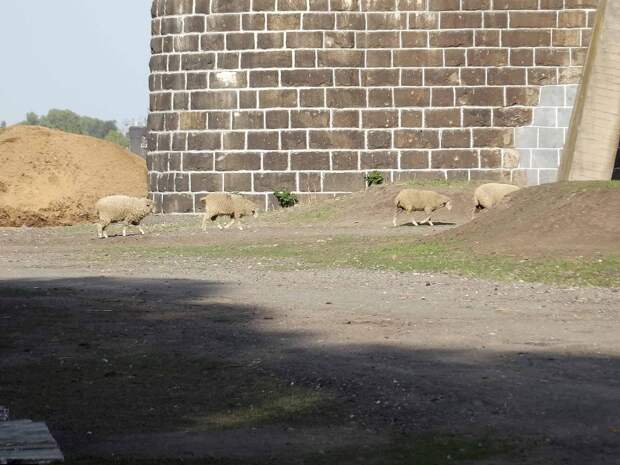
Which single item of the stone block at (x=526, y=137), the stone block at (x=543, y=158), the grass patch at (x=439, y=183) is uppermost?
the stone block at (x=526, y=137)

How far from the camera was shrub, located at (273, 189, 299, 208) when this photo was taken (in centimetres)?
4228

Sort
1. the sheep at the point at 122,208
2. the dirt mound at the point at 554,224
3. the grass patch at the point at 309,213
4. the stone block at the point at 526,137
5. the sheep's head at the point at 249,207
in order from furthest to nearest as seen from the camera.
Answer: the stone block at the point at 526,137 → the grass patch at the point at 309,213 → the sheep's head at the point at 249,207 → the sheep at the point at 122,208 → the dirt mound at the point at 554,224

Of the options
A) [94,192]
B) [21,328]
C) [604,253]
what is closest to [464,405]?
[21,328]

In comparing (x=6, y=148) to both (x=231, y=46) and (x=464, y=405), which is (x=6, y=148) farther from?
(x=464, y=405)

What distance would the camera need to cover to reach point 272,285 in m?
22.3

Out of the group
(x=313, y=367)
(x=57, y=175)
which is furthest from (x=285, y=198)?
(x=313, y=367)

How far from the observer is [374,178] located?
1658 inches

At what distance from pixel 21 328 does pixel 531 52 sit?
28.2 metres

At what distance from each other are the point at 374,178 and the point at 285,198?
276cm

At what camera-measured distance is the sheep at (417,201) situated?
1417 inches

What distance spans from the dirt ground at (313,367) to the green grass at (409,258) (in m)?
0.91

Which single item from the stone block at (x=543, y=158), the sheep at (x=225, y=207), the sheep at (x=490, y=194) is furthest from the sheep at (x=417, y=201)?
the stone block at (x=543, y=158)

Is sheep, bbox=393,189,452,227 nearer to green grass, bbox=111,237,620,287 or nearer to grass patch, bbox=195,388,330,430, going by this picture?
green grass, bbox=111,237,620,287

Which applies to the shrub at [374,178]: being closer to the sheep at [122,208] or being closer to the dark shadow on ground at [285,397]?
the sheep at [122,208]
